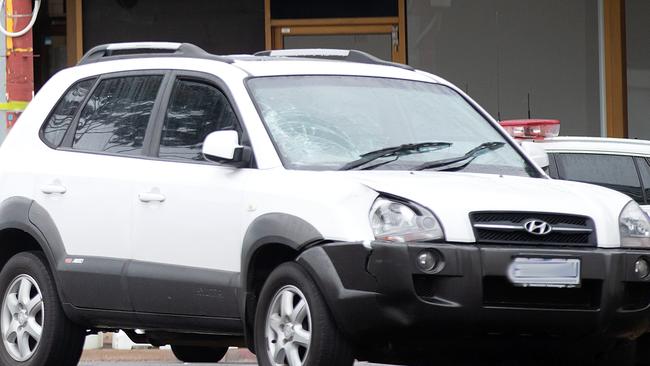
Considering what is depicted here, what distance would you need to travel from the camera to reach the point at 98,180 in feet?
27.9

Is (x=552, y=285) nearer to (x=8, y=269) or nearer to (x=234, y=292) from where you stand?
(x=234, y=292)

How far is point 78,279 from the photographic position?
8.48m

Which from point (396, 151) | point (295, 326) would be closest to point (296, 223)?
point (295, 326)

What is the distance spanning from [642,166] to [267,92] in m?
4.07

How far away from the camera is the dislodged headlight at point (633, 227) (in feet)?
23.9

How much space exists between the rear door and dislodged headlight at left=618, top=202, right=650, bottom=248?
262 centimetres

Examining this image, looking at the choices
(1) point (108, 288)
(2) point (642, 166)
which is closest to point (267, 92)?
(1) point (108, 288)

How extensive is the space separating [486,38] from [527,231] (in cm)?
1165

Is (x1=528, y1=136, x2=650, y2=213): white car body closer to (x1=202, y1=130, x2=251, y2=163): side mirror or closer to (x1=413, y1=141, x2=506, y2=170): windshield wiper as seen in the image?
(x1=413, y1=141, x2=506, y2=170): windshield wiper

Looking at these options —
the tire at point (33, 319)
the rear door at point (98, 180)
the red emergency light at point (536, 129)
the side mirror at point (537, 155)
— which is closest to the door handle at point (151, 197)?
the rear door at point (98, 180)

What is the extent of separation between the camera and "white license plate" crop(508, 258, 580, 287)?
270 inches

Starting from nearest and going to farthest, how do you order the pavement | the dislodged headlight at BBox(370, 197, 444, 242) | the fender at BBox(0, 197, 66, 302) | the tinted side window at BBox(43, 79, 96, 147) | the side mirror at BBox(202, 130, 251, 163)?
the dislodged headlight at BBox(370, 197, 444, 242), the side mirror at BBox(202, 130, 251, 163), the fender at BBox(0, 197, 66, 302), the tinted side window at BBox(43, 79, 96, 147), the pavement

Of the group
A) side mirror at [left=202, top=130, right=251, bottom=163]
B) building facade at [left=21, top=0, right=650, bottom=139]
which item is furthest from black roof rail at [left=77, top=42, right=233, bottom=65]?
building facade at [left=21, top=0, right=650, bottom=139]

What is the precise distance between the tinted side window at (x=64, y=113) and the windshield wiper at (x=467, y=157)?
241 centimetres
